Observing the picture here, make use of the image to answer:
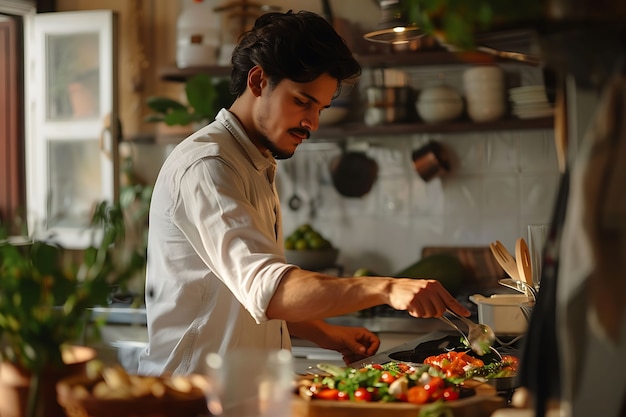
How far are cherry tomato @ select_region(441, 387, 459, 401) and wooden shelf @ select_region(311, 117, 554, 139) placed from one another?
2681 mm

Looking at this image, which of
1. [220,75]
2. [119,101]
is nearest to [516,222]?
[220,75]

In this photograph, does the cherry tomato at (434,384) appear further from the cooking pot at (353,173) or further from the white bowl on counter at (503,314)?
the cooking pot at (353,173)

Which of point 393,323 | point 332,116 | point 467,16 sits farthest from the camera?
point 332,116

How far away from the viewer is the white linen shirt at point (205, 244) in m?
1.85

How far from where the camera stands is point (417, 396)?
156 cm

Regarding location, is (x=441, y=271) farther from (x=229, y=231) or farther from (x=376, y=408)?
(x=376, y=408)

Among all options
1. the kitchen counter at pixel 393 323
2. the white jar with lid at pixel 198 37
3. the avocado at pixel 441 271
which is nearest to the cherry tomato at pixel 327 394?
the kitchen counter at pixel 393 323

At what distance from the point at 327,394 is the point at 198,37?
3212mm

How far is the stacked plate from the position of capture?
406 centimetres

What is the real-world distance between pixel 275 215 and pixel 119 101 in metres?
2.74

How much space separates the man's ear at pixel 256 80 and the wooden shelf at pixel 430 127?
2043 mm

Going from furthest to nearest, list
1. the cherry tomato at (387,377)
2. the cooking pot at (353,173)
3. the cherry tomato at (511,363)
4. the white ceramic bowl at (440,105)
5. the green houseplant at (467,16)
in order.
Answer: the cooking pot at (353,173), the white ceramic bowl at (440,105), the cherry tomato at (511,363), the cherry tomato at (387,377), the green houseplant at (467,16)

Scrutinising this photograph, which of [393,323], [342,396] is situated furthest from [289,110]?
[393,323]

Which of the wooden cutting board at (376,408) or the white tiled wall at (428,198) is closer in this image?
the wooden cutting board at (376,408)
